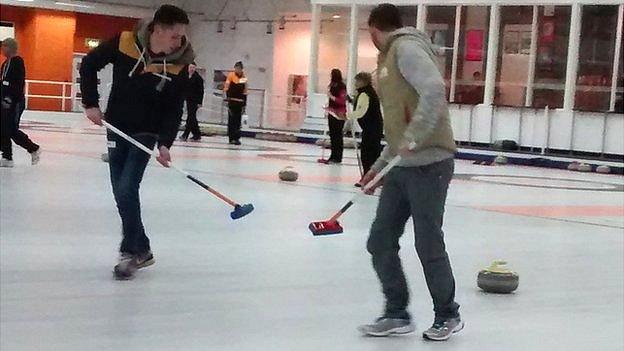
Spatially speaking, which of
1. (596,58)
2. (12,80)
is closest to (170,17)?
(12,80)

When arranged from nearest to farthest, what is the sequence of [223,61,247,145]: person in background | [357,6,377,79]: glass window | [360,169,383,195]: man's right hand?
1. [360,169,383,195]: man's right hand
2. [223,61,247,145]: person in background
3. [357,6,377,79]: glass window

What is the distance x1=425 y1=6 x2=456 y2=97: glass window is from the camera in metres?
27.2

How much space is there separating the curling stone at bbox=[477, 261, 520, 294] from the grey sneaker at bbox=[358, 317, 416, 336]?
1.36m

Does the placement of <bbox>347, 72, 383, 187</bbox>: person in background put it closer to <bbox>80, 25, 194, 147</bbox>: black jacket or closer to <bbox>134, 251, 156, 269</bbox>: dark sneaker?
<bbox>134, 251, 156, 269</bbox>: dark sneaker

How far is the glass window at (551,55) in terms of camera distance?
25031mm

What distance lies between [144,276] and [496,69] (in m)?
21.3

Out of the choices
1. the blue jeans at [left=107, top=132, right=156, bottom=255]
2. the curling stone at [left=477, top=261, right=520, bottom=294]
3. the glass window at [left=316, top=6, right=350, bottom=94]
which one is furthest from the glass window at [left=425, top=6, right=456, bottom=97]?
the blue jeans at [left=107, top=132, right=156, bottom=255]

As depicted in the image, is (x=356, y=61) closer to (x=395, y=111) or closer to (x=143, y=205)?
(x=143, y=205)

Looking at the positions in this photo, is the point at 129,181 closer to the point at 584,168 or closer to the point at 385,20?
the point at 385,20

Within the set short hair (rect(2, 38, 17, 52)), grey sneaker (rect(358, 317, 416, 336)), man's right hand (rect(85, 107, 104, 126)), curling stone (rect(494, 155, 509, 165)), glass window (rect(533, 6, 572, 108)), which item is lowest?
curling stone (rect(494, 155, 509, 165))

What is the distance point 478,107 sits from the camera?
85.7ft

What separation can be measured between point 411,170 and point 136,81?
2.01m

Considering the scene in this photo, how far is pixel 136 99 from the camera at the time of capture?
19.6 feet

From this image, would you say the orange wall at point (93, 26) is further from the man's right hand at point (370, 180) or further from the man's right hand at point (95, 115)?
the man's right hand at point (370, 180)
